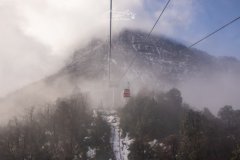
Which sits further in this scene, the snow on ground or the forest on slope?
the snow on ground

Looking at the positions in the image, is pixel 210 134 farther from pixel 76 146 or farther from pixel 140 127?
pixel 76 146

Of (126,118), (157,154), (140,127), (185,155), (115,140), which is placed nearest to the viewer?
(185,155)

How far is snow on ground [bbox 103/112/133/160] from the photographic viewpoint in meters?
131

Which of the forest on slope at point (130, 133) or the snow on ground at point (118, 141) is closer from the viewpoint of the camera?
the forest on slope at point (130, 133)

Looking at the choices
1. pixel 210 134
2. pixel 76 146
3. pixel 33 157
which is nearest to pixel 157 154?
pixel 210 134

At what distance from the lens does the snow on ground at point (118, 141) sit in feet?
431

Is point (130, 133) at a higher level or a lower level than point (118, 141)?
higher

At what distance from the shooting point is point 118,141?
148125 mm

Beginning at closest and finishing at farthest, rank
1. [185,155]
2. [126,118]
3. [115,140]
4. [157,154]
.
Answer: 1. [185,155]
2. [157,154]
3. [115,140]
4. [126,118]

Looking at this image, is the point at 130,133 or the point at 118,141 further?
the point at 130,133

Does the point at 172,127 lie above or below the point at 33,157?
above

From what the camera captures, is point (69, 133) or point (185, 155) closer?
point (185, 155)

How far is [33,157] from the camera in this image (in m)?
123

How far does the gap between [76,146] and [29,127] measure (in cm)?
2407
